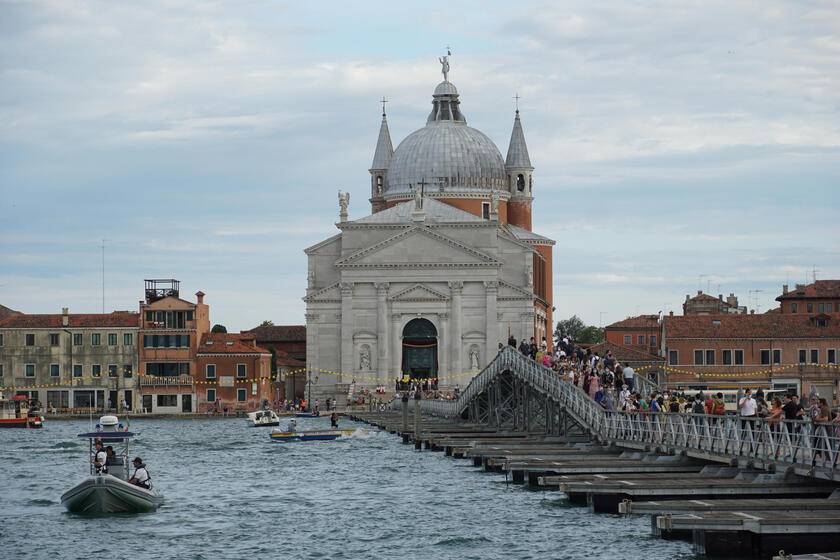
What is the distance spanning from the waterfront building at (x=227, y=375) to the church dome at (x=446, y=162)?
22.2 metres

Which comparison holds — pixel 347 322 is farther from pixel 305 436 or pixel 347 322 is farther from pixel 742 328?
pixel 305 436

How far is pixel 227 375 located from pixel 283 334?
28.3 meters

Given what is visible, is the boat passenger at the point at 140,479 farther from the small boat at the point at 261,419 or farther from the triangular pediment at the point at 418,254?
the triangular pediment at the point at 418,254

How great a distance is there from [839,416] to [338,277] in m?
67.2

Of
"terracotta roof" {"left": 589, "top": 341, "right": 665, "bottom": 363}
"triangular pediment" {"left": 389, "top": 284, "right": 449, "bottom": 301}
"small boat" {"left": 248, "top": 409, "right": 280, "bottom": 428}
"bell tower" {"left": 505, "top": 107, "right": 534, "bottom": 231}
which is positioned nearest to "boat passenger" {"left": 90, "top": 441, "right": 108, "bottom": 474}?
"small boat" {"left": 248, "top": 409, "right": 280, "bottom": 428}

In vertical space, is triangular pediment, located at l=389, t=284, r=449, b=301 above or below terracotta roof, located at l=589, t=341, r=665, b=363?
above

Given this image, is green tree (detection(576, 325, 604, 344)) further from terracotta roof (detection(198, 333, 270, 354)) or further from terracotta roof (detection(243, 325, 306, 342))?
terracotta roof (detection(198, 333, 270, 354))

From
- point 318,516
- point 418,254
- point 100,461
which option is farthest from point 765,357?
point 100,461

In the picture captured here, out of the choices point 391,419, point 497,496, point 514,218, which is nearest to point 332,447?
point 391,419

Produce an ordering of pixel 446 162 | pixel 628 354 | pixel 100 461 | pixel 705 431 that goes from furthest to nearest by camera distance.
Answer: pixel 446 162
pixel 628 354
pixel 100 461
pixel 705 431

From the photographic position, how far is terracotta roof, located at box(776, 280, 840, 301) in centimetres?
10800

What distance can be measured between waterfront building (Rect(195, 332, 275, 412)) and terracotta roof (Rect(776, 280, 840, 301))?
40.4 m

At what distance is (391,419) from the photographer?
72.1 m

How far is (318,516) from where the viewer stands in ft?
108
